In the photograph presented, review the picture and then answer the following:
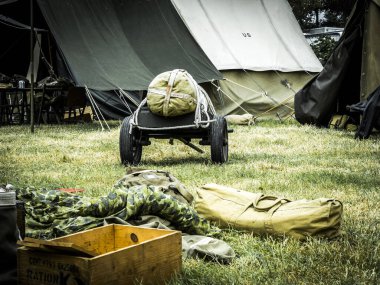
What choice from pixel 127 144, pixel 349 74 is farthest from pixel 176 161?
pixel 349 74

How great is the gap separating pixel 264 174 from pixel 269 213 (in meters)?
2.51

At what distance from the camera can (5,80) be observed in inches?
526

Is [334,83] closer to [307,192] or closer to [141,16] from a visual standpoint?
[141,16]

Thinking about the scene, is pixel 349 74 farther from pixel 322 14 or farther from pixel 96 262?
pixel 322 14

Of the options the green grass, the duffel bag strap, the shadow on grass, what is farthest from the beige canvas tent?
the duffel bag strap

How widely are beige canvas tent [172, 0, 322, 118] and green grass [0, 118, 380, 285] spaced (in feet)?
5.98

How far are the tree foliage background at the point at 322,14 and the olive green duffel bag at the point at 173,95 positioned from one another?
15269 mm

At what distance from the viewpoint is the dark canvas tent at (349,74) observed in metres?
10.9

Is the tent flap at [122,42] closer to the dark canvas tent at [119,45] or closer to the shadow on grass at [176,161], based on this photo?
the dark canvas tent at [119,45]

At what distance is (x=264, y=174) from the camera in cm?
640

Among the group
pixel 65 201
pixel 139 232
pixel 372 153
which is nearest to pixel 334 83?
pixel 372 153

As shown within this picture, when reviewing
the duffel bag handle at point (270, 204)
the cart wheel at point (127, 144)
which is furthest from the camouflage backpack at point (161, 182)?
the cart wheel at point (127, 144)

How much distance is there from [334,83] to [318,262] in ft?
28.8

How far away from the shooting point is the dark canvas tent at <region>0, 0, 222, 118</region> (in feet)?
38.4
